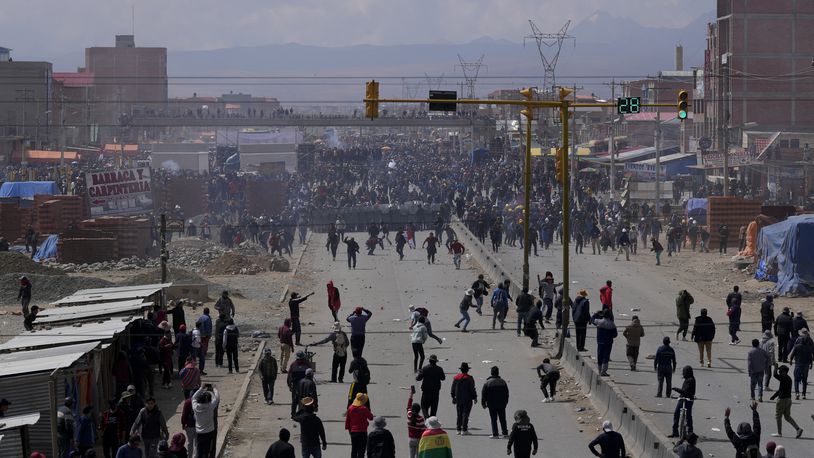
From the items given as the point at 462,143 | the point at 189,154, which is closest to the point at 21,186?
the point at 189,154

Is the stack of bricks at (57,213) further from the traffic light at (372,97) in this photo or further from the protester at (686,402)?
the protester at (686,402)

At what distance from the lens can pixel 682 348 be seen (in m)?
26.6

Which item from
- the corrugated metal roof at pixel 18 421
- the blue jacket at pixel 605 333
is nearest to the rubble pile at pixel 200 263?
the blue jacket at pixel 605 333

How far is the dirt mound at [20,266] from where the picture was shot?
1550 inches

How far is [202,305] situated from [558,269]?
40.7 ft

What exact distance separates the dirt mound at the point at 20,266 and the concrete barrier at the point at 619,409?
63.5 feet

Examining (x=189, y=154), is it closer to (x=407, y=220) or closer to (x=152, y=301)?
(x=407, y=220)

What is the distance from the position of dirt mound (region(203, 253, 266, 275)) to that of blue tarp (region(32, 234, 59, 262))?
20.0ft

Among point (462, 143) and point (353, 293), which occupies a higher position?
point (462, 143)

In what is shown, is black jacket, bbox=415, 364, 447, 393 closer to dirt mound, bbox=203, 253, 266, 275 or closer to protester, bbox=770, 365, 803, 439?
protester, bbox=770, 365, 803, 439

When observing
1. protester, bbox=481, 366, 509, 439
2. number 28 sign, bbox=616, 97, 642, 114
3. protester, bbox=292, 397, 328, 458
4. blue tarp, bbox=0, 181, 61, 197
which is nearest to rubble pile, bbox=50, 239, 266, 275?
blue tarp, bbox=0, 181, 61, 197

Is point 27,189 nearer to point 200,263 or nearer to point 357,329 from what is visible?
point 200,263

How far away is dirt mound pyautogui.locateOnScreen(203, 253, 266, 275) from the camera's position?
4428cm

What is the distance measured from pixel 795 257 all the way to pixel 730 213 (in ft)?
41.6
